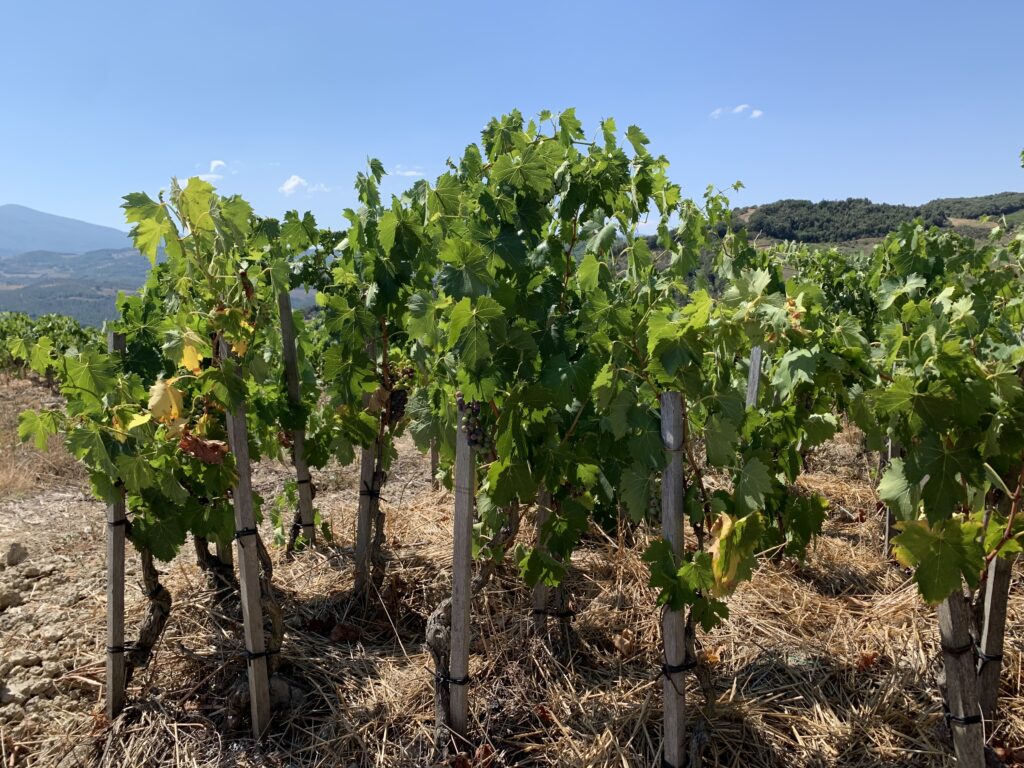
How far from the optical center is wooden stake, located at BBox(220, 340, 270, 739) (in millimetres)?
2598

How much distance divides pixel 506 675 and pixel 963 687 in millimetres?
1656

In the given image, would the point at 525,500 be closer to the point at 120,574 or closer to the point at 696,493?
the point at 696,493

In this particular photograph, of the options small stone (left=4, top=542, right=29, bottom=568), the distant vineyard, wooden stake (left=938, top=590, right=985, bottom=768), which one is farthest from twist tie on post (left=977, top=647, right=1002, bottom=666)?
the distant vineyard

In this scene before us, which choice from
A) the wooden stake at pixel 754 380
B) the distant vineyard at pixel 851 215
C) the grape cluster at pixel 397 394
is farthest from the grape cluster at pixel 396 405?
the distant vineyard at pixel 851 215

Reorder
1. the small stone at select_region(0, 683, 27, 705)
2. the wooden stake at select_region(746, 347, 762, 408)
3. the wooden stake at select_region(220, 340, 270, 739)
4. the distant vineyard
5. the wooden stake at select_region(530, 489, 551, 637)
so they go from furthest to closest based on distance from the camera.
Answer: the distant vineyard
the wooden stake at select_region(530, 489, 551, 637)
the small stone at select_region(0, 683, 27, 705)
the wooden stake at select_region(746, 347, 762, 408)
the wooden stake at select_region(220, 340, 270, 739)

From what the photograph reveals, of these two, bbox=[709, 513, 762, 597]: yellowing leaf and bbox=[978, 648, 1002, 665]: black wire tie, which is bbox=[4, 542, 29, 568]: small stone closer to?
bbox=[709, 513, 762, 597]: yellowing leaf

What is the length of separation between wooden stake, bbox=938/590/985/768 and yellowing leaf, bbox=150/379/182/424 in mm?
2504

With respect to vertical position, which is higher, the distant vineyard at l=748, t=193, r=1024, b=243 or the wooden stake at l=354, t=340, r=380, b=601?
the distant vineyard at l=748, t=193, r=1024, b=243

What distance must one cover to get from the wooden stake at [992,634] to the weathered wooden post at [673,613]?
41.5 inches

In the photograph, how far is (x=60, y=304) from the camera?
112 metres

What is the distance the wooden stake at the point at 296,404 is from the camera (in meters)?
3.62

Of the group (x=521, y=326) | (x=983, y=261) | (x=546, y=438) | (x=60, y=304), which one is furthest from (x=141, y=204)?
(x=60, y=304)

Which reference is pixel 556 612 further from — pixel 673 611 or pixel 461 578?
pixel 673 611

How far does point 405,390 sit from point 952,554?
2.65 m
